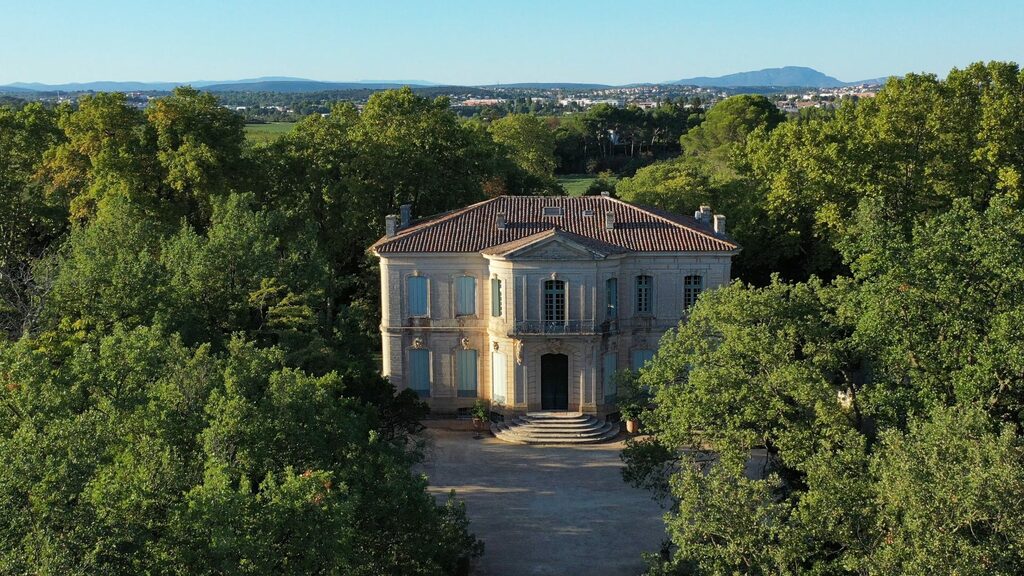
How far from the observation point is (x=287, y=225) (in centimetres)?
4778

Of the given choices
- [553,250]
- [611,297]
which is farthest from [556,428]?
[553,250]

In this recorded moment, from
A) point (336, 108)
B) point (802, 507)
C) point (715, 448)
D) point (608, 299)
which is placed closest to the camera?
point (802, 507)

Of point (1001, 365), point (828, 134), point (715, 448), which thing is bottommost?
point (715, 448)

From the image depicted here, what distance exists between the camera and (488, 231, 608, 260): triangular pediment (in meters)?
37.0

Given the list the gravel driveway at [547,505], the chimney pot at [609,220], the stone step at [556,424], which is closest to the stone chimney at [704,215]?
the chimney pot at [609,220]

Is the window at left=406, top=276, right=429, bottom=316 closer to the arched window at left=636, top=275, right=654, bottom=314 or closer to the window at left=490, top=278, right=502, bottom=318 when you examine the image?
the window at left=490, top=278, right=502, bottom=318

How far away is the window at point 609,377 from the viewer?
128 ft

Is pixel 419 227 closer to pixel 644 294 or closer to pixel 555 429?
pixel 644 294

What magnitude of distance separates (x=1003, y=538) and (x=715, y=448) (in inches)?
283

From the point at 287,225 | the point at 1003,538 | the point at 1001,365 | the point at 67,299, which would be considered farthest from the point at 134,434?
the point at 287,225

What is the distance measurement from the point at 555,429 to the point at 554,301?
4.56 metres

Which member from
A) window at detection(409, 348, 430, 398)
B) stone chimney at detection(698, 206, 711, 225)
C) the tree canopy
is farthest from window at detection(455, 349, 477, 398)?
stone chimney at detection(698, 206, 711, 225)

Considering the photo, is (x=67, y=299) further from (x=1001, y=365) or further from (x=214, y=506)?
(x=1001, y=365)

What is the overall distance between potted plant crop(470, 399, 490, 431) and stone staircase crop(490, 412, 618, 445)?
1.29 feet
